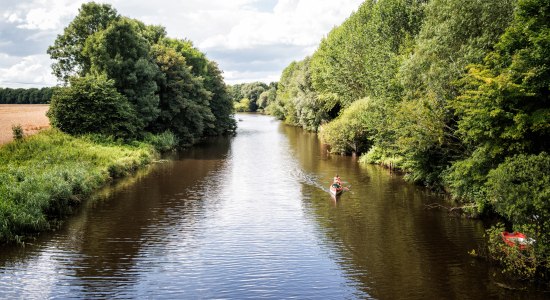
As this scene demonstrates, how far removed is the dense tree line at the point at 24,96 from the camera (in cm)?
10144

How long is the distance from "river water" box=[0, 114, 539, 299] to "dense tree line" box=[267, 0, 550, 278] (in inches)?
121

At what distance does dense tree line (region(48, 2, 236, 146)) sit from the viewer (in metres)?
46.9

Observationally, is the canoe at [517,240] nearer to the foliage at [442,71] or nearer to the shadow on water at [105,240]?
the foliage at [442,71]

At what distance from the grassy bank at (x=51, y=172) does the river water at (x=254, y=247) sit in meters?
1.19

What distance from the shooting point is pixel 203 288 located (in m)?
18.4

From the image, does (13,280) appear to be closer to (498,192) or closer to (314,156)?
(498,192)

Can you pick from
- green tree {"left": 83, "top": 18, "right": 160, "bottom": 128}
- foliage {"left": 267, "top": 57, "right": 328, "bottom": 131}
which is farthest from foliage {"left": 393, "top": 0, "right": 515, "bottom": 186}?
foliage {"left": 267, "top": 57, "right": 328, "bottom": 131}

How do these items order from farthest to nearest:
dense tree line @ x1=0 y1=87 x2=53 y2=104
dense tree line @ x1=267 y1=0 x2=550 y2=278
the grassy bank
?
dense tree line @ x1=0 y1=87 x2=53 y2=104
the grassy bank
dense tree line @ x1=267 y1=0 x2=550 y2=278

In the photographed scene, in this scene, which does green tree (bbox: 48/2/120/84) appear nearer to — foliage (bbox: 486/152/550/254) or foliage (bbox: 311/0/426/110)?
foliage (bbox: 311/0/426/110)

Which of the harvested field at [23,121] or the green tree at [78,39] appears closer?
the harvested field at [23,121]

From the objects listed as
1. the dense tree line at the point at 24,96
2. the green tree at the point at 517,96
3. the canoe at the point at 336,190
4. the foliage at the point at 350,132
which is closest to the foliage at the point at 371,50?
the foliage at the point at 350,132

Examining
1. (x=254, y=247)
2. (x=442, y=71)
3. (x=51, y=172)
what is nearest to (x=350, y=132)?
(x=442, y=71)

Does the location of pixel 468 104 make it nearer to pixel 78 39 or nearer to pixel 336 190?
pixel 336 190

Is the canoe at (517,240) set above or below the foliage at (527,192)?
below
